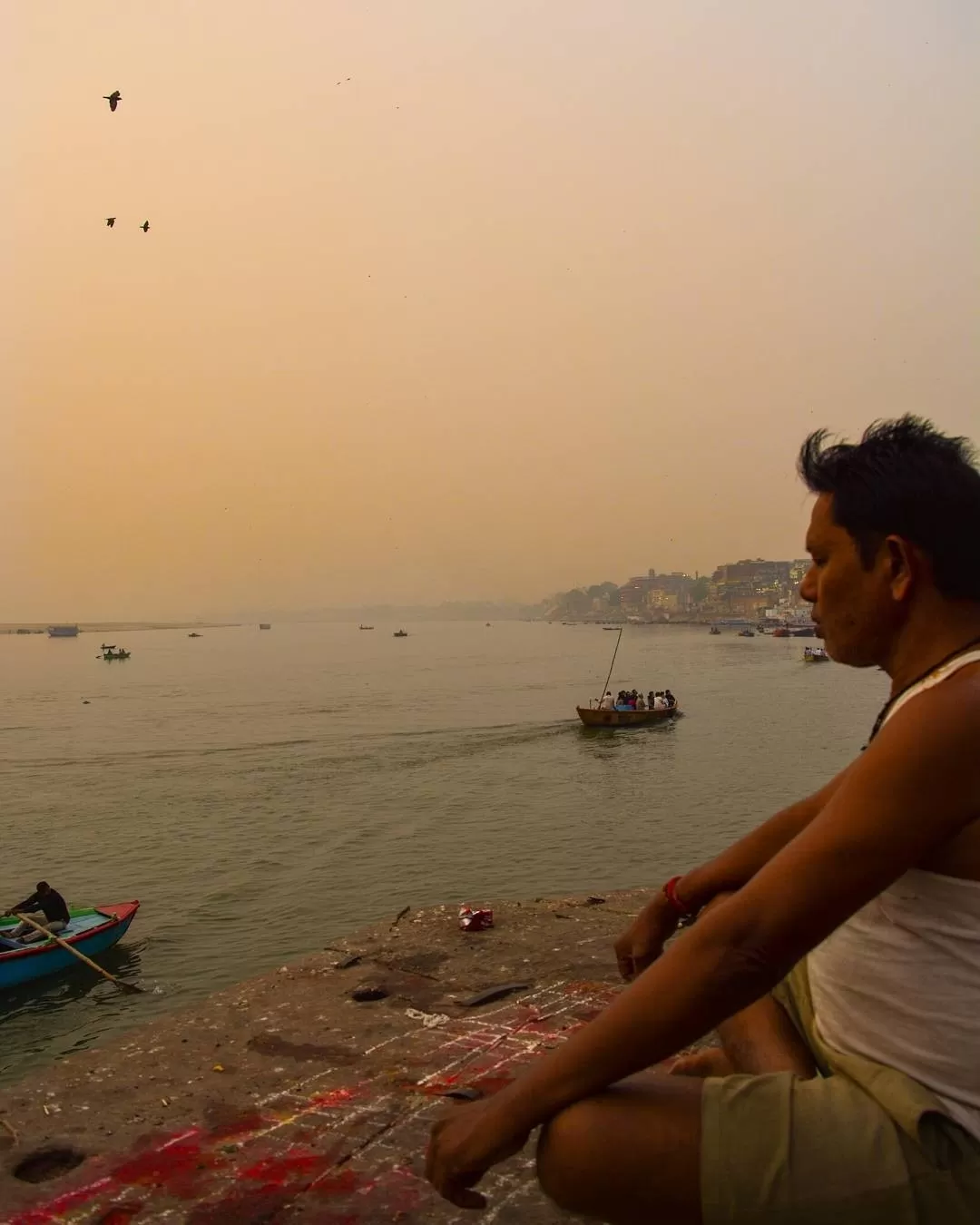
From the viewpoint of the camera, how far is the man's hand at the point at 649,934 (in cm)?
249

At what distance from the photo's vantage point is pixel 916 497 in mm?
1880

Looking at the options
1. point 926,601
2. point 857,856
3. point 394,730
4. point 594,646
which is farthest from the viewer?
point 594,646

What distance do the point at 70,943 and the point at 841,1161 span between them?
13.5 meters

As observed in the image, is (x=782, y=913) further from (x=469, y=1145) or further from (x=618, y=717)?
(x=618, y=717)

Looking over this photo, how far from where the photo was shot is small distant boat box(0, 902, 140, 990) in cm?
1230

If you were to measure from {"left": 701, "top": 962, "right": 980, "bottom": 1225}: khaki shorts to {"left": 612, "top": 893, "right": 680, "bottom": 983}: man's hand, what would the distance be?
30.0 inches

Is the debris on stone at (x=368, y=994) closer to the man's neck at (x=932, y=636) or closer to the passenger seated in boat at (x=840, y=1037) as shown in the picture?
the passenger seated in boat at (x=840, y=1037)

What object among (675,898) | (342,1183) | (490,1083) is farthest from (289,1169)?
(675,898)

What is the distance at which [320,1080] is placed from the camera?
6539 millimetres

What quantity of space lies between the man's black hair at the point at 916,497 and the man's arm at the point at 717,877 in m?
0.61

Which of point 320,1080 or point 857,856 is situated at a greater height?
point 857,856

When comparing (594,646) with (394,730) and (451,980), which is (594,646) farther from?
(451,980)

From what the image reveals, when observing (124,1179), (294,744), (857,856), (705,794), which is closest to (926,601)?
(857,856)

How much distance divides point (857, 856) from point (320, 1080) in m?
5.93
